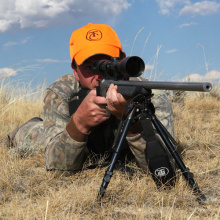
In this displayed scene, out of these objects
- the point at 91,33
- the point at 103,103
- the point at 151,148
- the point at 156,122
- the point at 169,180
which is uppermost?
the point at 91,33

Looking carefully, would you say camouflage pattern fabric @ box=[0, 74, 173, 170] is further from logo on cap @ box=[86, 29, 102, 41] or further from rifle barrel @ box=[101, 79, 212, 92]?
rifle barrel @ box=[101, 79, 212, 92]

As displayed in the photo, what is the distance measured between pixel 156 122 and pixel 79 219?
0.89 meters

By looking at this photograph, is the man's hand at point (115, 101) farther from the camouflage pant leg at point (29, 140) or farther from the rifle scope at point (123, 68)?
the camouflage pant leg at point (29, 140)

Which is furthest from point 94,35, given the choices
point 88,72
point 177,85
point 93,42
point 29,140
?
point 29,140

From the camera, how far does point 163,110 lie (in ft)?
11.1

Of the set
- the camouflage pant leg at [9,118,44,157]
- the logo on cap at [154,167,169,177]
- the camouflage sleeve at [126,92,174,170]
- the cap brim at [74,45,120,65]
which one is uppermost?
the cap brim at [74,45,120,65]

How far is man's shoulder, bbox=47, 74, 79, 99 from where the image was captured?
3.62 metres

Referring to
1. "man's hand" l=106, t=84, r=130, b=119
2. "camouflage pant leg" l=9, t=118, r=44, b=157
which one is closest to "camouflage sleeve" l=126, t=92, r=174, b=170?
"man's hand" l=106, t=84, r=130, b=119

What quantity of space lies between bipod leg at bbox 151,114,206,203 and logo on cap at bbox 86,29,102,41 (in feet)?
4.02

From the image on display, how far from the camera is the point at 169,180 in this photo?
2.76 metres

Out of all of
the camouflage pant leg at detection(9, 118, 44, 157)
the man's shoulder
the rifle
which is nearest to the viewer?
the rifle

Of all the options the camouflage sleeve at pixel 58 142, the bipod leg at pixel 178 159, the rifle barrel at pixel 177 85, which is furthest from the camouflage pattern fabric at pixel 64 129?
the rifle barrel at pixel 177 85

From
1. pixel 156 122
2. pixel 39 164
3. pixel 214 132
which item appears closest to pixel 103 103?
pixel 156 122

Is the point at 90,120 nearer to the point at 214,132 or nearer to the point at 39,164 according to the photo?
the point at 39,164
